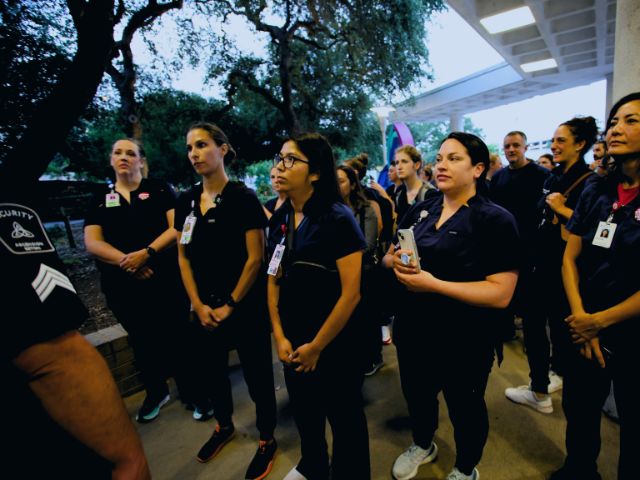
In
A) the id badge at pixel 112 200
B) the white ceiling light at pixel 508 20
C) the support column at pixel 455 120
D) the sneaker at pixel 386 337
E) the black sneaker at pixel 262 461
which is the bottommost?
the sneaker at pixel 386 337

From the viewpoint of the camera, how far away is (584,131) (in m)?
2.45

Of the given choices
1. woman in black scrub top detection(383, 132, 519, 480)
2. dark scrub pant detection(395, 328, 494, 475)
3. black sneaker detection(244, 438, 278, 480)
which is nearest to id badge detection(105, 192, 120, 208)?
black sneaker detection(244, 438, 278, 480)

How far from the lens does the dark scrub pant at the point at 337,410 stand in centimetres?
168

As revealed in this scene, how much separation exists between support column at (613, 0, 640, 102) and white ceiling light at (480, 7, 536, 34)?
6.50 m

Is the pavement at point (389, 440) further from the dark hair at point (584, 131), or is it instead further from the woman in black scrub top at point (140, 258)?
the dark hair at point (584, 131)

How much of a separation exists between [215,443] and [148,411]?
2.90 ft

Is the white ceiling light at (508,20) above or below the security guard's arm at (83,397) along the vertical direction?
above

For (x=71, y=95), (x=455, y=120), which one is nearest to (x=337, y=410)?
(x=71, y=95)

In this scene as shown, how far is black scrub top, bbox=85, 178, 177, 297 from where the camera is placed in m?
2.58

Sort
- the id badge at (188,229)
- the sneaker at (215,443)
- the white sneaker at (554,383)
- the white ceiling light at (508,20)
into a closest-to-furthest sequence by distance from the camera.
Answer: the id badge at (188,229) → the sneaker at (215,443) → the white sneaker at (554,383) → the white ceiling light at (508,20)

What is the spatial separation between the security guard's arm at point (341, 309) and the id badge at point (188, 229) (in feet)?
3.48

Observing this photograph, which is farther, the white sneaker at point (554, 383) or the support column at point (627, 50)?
the white sneaker at point (554, 383)

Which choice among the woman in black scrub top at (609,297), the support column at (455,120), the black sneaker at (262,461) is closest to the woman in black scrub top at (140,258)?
the black sneaker at (262,461)

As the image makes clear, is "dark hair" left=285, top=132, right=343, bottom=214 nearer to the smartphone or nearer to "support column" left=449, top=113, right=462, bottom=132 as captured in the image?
the smartphone
